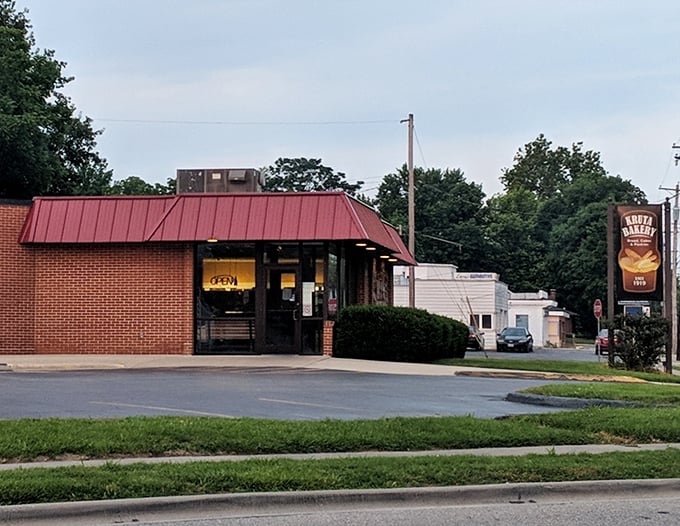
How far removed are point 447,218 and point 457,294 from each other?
109 ft

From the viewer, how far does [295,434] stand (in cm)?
1123

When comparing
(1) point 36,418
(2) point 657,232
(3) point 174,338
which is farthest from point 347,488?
(2) point 657,232

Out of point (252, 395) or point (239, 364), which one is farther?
point (239, 364)

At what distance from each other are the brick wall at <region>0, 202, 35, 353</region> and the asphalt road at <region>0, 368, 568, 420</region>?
235 inches

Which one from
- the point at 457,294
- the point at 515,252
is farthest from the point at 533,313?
the point at 515,252

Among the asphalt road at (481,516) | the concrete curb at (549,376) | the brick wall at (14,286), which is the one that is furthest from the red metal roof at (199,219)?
the asphalt road at (481,516)

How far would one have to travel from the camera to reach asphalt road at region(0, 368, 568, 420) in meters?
13.9

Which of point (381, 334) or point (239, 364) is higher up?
point (381, 334)

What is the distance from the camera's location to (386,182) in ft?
302

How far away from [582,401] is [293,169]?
238 ft

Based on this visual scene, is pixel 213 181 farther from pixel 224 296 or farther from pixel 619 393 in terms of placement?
pixel 619 393

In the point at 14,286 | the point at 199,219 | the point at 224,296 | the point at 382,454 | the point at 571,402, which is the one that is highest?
the point at 199,219

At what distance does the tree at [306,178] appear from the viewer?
282 ft

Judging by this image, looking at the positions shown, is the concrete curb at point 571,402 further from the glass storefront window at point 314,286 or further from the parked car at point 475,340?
the parked car at point 475,340
